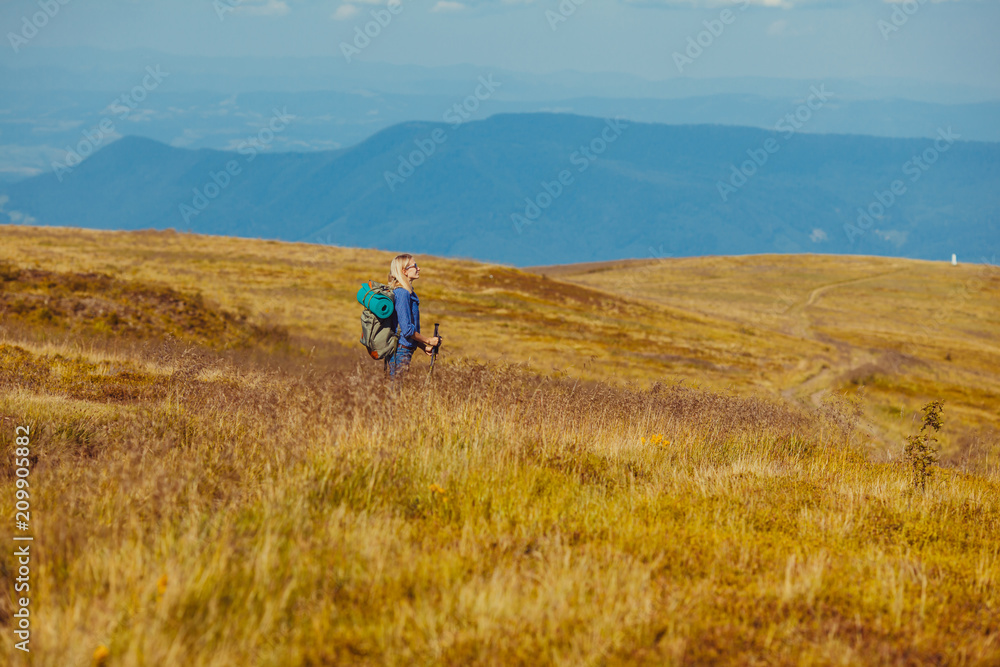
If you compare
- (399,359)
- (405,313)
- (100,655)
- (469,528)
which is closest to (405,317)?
(405,313)

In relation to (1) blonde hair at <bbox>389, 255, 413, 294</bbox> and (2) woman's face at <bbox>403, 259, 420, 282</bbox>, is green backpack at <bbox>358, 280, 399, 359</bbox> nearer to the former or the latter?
(1) blonde hair at <bbox>389, 255, 413, 294</bbox>

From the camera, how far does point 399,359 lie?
27.3ft

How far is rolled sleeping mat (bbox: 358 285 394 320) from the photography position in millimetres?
8031

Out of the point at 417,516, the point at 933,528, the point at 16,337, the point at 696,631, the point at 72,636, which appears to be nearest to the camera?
the point at 72,636

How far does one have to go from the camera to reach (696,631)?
333 cm

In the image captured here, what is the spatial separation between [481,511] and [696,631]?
1.67 meters

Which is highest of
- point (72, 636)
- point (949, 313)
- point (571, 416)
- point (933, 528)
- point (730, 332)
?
point (949, 313)

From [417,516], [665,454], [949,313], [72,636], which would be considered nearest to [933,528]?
[665,454]

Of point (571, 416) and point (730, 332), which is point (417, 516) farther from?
point (730, 332)

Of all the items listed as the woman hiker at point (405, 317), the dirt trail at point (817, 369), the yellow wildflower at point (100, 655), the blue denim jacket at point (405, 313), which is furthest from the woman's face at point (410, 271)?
the dirt trail at point (817, 369)

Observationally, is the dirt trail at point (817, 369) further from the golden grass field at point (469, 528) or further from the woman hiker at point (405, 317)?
the woman hiker at point (405, 317)

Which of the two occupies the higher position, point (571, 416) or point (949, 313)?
point (949, 313)

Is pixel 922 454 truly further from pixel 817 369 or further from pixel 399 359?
pixel 817 369

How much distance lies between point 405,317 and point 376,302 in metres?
0.36
